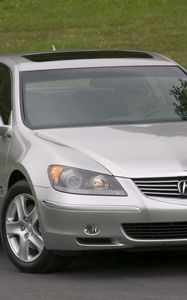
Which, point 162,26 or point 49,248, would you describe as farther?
point 162,26

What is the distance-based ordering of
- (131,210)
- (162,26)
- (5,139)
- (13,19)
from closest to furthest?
(131,210), (5,139), (162,26), (13,19)

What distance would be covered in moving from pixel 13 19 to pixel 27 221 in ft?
83.8

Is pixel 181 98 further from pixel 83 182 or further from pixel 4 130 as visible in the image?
pixel 83 182

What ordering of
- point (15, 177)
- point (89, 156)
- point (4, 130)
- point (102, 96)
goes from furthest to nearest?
point (102, 96) < point (4, 130) < point (15, 177) < point (89, 156)

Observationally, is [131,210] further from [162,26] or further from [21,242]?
[162,26]

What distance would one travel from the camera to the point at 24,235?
8758mm

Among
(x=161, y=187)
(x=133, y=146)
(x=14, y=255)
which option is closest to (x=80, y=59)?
(x=133, y=146)

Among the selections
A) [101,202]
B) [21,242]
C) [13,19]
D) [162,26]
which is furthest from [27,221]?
[13,19]

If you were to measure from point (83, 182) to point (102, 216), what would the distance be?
30cm

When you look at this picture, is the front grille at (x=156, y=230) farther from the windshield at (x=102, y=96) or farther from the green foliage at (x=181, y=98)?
the green foliage at (x=181, y=98)

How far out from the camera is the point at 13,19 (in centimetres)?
3391

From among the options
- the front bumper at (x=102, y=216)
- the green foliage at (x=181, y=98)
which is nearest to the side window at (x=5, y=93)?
the green foliage at (x=181, y=98)

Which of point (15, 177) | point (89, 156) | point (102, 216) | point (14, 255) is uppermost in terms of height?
point (89, 156)

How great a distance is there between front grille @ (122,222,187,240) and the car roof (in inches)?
87.9
